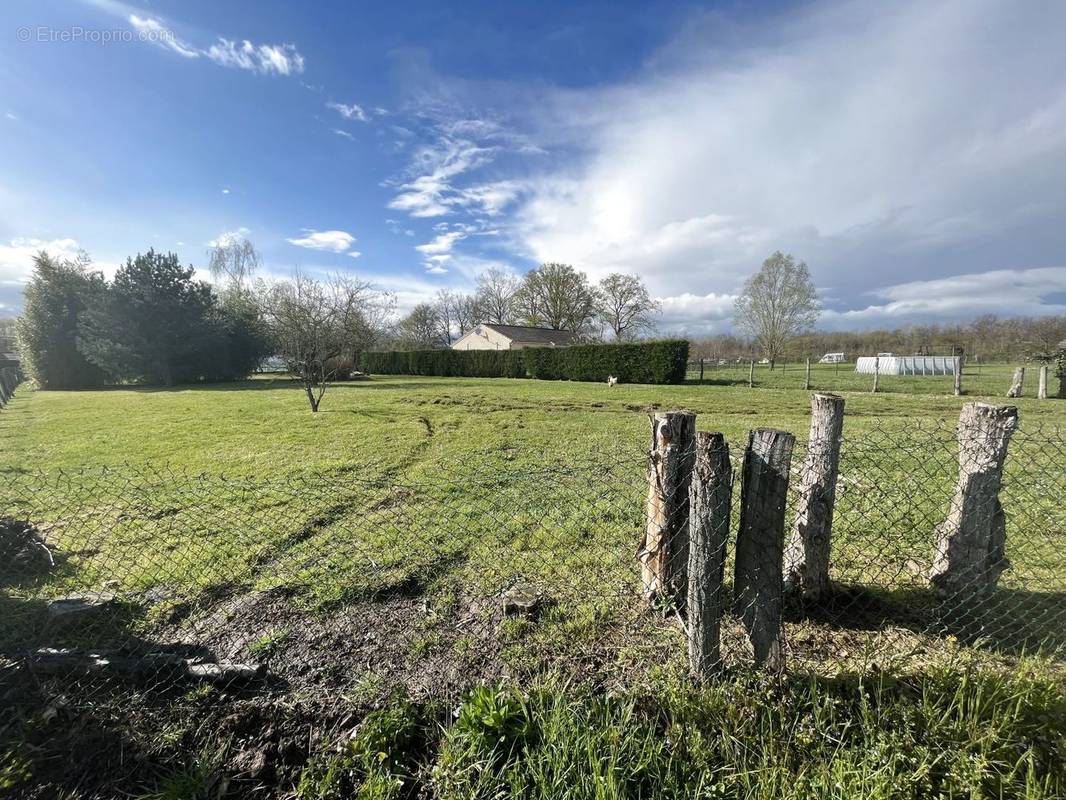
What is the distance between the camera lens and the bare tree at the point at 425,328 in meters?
54.9

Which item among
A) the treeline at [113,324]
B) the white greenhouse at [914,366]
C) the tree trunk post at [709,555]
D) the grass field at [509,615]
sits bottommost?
the grass field at [509,615]

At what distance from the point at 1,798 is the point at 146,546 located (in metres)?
2.75

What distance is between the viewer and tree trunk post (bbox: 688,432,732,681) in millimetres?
2072

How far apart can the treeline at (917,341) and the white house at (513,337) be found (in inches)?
528

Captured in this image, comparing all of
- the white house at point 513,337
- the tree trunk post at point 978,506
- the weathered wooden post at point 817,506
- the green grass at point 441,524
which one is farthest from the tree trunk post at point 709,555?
the white house at point 513,337

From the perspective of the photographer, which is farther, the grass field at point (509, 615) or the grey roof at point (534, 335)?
the grey roof at point (534, 335)

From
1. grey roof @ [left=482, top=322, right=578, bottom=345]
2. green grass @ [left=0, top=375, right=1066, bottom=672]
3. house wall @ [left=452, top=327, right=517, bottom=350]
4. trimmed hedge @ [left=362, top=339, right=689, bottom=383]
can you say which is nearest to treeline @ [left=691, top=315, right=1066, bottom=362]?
trimmed hedge @ [left=362, top=339, right=689, bottom=383]

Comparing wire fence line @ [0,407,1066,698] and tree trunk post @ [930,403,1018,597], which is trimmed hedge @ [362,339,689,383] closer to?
wire fence line @ [0,407,1066,698]

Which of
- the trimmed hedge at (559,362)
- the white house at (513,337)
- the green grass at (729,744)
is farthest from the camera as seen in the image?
the white house at (513,337)

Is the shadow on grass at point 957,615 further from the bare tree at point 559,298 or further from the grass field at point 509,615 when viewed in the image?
the bare tree at point 559,298

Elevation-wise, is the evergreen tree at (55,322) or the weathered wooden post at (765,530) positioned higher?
the evergreen tree at (55,322)

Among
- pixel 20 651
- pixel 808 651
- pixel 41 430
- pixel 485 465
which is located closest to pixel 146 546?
pixel 20 651

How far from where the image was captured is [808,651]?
2342 mm

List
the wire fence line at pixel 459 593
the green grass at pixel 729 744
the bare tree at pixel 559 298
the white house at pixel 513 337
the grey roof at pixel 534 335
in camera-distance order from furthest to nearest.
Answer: the bare tree at pixel 559 298, the grey roof at pixel 534 335, the white house at pixel 513 337, the wire fence line at pixel 459 593, the green grass at pixel 729 744
